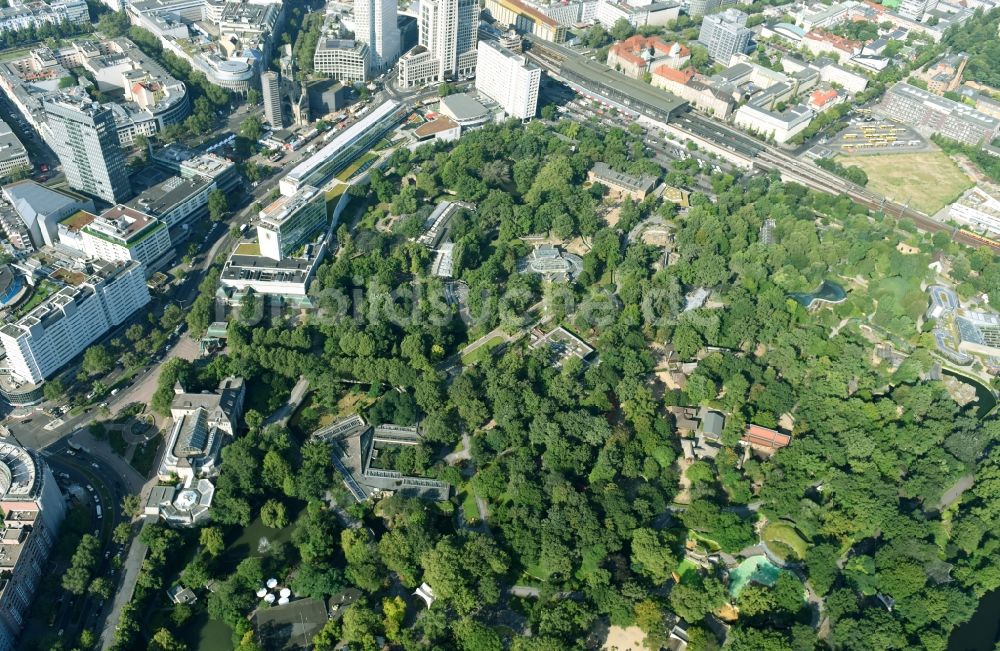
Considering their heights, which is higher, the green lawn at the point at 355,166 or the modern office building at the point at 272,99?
the modern office building at the point at 272,99

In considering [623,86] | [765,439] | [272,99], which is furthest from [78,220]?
[623,86]

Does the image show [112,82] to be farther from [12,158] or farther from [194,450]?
[194,450]

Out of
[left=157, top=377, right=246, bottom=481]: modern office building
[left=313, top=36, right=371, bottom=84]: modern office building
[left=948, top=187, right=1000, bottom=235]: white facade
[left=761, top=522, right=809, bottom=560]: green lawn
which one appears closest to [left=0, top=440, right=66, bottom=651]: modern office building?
[left=157, top=377, right=246, bottom=481]: modern office building

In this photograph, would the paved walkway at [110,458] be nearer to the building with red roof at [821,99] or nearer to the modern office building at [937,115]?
the building with red roof at [821,99]

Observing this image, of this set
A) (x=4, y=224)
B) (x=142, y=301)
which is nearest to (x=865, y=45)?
(x=142, y=301)

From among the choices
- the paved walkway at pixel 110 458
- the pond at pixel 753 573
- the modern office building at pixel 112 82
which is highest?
the modern office building at pixel 112 82

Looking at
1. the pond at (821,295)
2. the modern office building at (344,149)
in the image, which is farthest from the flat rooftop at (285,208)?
the pond at (821,295)
